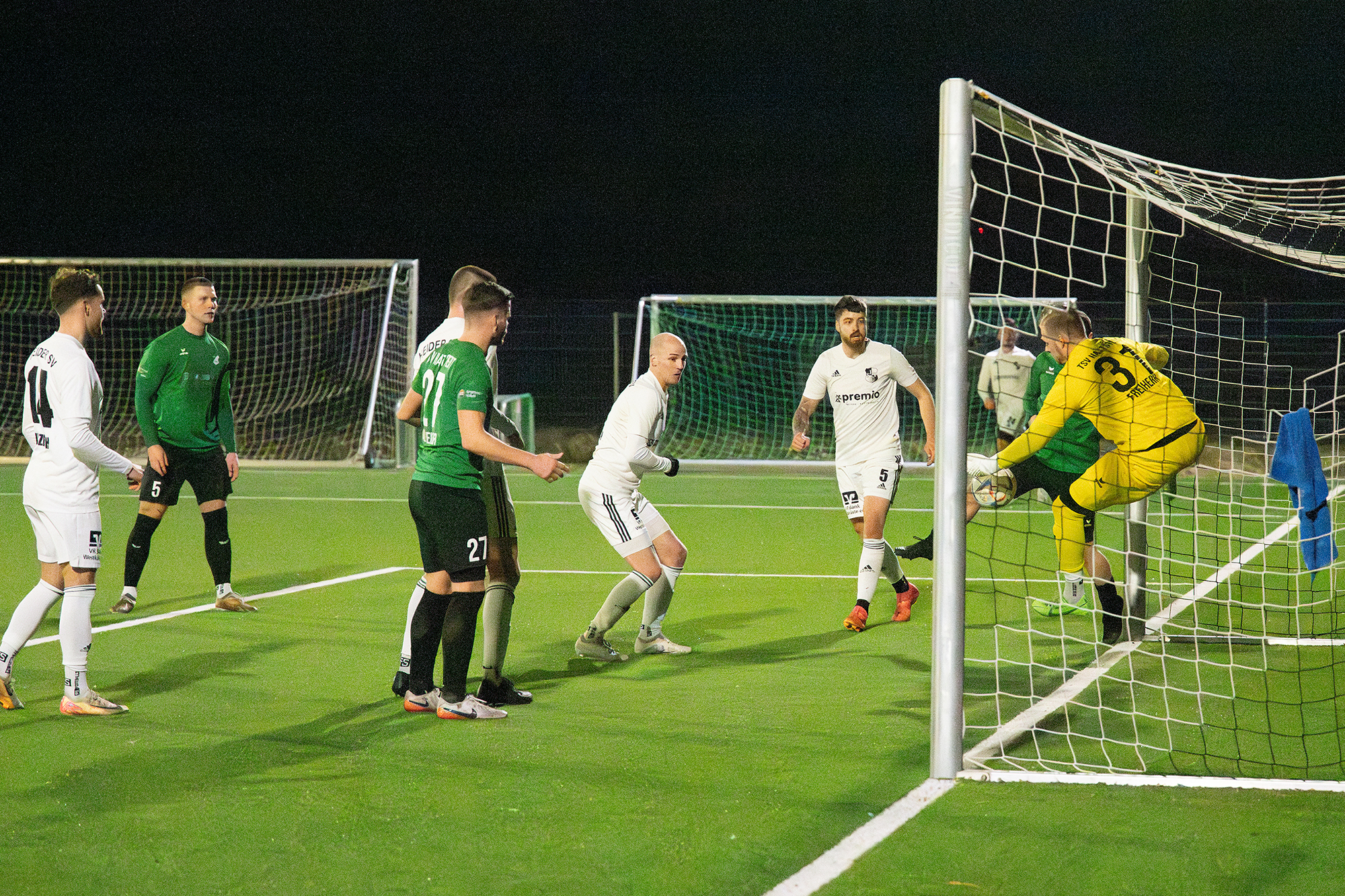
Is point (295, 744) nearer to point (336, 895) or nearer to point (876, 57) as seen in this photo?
→ point (336, 895)

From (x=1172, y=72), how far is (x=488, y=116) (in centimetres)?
1105

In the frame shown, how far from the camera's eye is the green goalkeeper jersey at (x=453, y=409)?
470cm

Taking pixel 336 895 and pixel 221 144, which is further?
pixel 221 144

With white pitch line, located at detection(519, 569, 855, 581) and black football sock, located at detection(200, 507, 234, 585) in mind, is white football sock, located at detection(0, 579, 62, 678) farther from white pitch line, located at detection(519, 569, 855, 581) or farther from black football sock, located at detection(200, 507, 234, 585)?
white pitch line, located at detection(519, 569, 855, 581)

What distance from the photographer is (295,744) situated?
4.56 meters

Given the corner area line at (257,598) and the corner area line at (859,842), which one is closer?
the corner area line at (859,842)

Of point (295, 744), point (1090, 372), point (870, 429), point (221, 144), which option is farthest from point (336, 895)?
point (221, 144)

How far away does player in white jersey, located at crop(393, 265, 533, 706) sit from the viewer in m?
5.16

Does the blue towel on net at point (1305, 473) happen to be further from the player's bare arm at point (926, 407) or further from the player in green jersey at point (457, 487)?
the player in green jersey at point (457, 487)

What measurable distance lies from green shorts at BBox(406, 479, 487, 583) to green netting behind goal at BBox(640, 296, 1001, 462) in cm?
→ 1355

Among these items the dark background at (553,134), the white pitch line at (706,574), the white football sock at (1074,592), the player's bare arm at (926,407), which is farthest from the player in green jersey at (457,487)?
the dark background at (553,134)

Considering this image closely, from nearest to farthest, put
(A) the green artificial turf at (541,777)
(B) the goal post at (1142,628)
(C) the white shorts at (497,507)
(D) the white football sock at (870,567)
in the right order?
(A) the green artificial turf at (541,777)
(B) the goal post at (1142,628)
(C) the white shorts at (497,507)
(D) the white football sock at (870,567)

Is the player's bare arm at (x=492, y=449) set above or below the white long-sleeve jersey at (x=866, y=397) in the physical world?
below

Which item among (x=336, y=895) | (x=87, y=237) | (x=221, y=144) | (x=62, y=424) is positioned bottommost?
(x=336, y=895)
